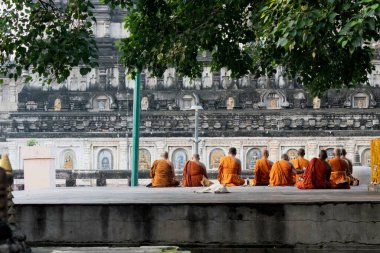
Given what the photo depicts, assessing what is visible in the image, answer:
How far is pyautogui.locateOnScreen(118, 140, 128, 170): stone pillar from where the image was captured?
1571 inches

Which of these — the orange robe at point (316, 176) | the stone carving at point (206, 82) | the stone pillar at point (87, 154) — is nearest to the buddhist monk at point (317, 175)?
the orange robe at point (316, 176)

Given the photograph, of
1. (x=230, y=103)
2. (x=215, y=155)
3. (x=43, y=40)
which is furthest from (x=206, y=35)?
(x=230, y=103)

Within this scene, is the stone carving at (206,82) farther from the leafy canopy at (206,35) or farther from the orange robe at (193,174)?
the leafy canopy at (206,35)

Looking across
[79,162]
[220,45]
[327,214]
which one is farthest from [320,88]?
[79,162]

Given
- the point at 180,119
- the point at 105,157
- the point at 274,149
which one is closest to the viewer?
the point at 274,149

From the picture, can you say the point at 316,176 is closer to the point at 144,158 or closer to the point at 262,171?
the point at 262,171

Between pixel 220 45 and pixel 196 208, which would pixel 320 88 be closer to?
pixel 220 45

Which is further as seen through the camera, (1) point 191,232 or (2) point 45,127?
(2) point 45,127

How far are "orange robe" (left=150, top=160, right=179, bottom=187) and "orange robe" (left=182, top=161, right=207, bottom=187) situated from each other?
0.44 metres

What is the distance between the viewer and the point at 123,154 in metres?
40.0

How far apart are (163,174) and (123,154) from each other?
1818 centimetres

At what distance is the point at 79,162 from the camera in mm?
40188

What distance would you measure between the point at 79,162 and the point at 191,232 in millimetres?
29846

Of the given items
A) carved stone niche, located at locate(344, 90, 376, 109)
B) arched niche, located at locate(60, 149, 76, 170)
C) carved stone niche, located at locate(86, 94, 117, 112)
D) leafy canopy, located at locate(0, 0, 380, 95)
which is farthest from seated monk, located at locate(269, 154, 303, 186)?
carved stone niche, located at locate(86, 94, 117, 112)
